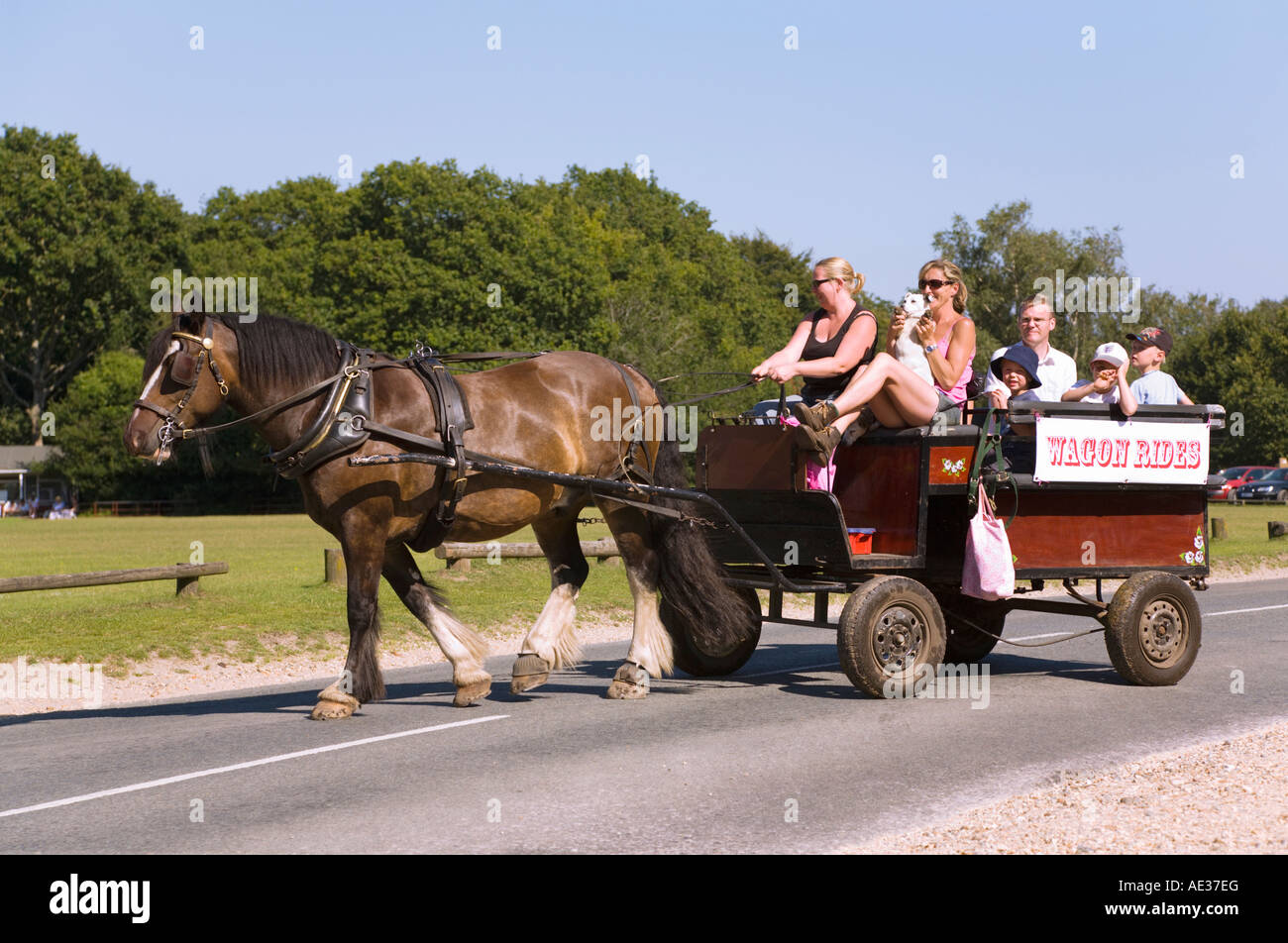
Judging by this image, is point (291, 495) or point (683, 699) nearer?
point (683, 699)

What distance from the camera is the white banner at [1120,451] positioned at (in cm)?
880

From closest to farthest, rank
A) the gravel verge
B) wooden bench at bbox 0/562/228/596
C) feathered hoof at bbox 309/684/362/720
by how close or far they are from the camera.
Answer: the gravel verge
feathered hoof at bbox 309/684/362/720
wooden bench at bbox 0/562/228/596

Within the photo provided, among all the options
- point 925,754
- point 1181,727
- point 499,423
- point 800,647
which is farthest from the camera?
point 800,647

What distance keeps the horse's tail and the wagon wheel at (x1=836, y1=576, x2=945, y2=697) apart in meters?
0.84

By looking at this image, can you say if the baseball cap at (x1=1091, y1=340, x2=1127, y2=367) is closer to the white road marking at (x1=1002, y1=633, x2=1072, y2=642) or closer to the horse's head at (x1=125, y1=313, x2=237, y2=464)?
the white road marking at (x1=1002, y1=633, x2=1072, y2=642)

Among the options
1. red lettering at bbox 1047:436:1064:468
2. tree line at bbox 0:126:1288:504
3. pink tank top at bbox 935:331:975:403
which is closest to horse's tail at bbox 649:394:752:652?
pink tank top at bbox 935:331:975:403

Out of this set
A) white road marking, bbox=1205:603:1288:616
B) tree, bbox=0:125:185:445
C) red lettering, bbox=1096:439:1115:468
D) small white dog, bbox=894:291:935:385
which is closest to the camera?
small white dog, bbox=894:291:935:385

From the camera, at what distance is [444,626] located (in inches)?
327

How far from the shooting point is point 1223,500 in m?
56.9

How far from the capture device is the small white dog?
8898mm

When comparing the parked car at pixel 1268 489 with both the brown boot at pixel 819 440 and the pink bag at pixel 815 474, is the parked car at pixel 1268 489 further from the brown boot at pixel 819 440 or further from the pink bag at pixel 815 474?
the brown boot at pixel 819 440
